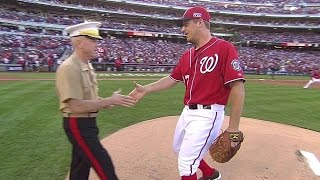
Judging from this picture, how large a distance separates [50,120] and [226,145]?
5669 mm

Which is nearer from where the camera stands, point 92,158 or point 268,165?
point 92,158

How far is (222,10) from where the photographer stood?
55375mm

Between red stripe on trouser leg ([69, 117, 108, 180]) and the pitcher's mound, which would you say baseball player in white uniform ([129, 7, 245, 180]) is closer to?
red stripe on trouser leg ([69, 117, 108, 180])

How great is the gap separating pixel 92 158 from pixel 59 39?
35392 mm

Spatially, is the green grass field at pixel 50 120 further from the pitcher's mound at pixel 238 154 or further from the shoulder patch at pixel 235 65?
the shoulder patch at pixel 235 65

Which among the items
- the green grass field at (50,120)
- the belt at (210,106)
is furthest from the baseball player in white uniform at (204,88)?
the green grass field at (50,120)

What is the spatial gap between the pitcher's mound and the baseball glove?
50.0 inches

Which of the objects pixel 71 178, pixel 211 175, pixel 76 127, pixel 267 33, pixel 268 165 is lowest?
pixel 267 33

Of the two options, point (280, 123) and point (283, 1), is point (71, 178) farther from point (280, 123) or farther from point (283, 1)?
point (283, 1)

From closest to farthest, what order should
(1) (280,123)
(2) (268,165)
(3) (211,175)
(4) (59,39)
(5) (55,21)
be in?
(3) (211,175), (2) (268,165), (1) (280,123), (4) (59,39), (5) (55,21)

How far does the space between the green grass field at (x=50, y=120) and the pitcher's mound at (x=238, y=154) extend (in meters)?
0.70

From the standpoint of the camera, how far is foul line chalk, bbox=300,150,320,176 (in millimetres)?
5132

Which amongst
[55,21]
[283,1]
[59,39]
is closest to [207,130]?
[59,39]

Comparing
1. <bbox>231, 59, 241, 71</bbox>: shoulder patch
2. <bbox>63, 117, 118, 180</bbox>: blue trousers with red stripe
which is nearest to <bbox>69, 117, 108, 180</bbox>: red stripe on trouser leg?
<bbox>63, 117, 118, 180</bbox>: blue trousers with red stripe
